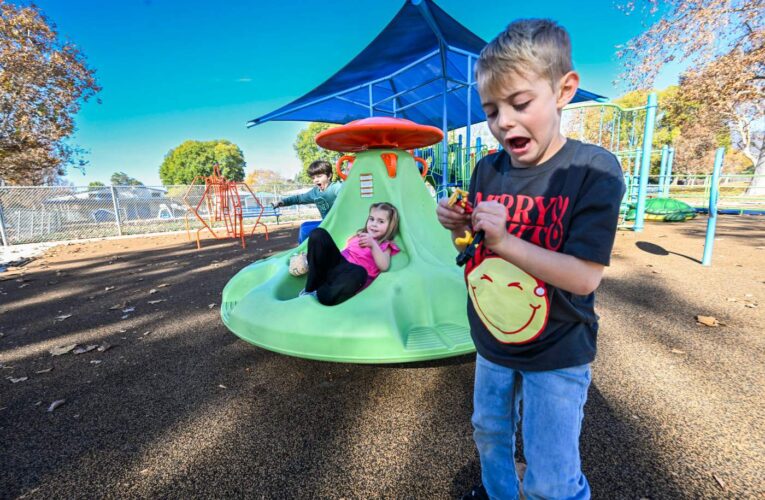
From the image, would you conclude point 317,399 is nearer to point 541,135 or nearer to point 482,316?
point 482,316

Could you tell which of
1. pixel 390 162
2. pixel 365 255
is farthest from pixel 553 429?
pixel 390 162

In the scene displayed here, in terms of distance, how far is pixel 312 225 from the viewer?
14.9ft

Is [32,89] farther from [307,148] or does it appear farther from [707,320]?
[307,148]

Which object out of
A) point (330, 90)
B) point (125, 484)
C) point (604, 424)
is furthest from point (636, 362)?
point (330, 90)

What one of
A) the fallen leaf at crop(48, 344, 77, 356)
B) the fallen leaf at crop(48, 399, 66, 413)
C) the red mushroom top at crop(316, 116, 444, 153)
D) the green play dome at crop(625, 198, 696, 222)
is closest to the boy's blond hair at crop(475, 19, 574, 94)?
the red mushroom top at crop(316, 116, 444, 153)

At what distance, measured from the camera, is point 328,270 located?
222 cm

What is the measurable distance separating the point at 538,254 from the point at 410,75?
8.78 m

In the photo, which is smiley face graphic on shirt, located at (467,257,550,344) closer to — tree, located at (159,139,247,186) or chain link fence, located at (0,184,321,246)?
chain link fence, located at (0,184,321,246)

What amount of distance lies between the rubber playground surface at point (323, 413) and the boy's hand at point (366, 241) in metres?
0.83

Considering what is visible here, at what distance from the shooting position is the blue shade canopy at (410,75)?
5.68m

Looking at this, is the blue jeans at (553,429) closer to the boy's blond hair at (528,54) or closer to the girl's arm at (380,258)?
the boy's blond hair at (528,54)

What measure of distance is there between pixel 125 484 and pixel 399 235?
81.4 inches

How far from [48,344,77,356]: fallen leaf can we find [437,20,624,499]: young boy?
3276 mm

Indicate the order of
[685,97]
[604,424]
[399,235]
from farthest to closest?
1. [685,97]
2. [399,235]
3. [604,424]
